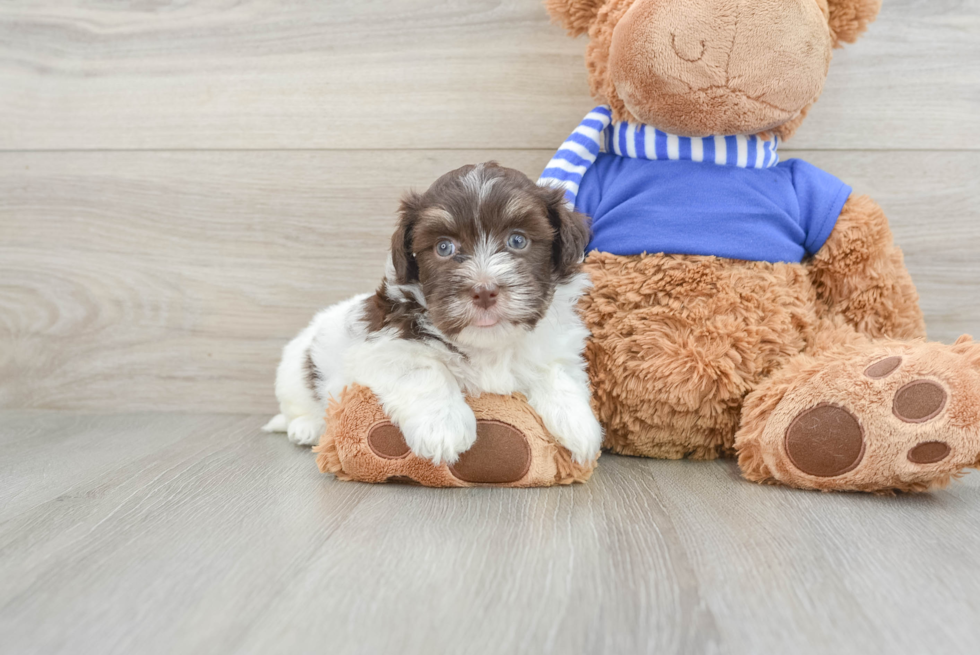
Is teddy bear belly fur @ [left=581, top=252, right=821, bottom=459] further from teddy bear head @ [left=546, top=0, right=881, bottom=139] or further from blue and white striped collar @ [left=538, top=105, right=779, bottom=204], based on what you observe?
teddy bear head @ [left=546, top=0, right=881, bottom=139]

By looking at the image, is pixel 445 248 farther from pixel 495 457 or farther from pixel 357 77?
pixel 357 77

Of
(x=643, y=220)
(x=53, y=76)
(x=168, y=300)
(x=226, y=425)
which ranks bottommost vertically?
(x=226, y=425)

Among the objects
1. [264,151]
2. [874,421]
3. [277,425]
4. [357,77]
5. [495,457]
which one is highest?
[357,77]

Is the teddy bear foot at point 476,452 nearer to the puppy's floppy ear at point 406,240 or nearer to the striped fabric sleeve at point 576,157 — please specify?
the puppy's floppy ear at point 406,240

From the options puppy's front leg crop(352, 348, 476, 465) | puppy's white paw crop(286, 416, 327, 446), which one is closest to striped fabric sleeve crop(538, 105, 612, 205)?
puppy's front leg crop(352, 348, 476, 465)

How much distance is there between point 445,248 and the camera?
58.4 inches

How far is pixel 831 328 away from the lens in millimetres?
1749

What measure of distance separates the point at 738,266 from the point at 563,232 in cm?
48

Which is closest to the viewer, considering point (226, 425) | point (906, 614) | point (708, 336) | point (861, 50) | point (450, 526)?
point (906, 614)

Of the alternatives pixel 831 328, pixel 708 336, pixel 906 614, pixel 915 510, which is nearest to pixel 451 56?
pixel 708 336

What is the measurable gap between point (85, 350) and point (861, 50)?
2.65m

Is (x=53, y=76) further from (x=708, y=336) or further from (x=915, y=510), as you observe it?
(x=915, y=510)

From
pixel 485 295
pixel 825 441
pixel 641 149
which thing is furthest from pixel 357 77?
pixel 825 441

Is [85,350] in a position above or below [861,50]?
below
